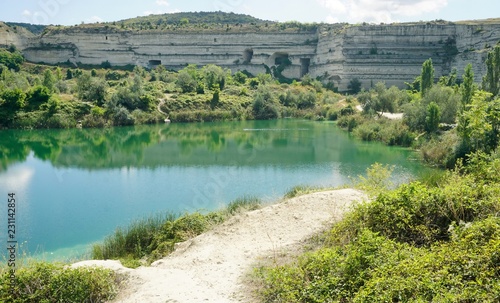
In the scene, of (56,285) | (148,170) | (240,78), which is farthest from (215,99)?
(56,285)

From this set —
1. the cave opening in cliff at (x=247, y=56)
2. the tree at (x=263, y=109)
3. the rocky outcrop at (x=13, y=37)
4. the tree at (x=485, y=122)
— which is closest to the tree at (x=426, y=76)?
the tree at (x=263, y=109)

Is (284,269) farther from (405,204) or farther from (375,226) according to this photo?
(405,204)

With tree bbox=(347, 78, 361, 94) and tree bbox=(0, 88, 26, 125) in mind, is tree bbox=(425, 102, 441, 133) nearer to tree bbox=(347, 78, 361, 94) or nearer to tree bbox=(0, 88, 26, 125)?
tree bbox=(347, 78, 361, 94)

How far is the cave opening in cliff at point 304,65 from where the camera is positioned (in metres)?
53.4

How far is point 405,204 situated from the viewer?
6.32 metres

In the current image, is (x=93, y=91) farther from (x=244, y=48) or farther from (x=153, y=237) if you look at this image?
(x=153, y=237)

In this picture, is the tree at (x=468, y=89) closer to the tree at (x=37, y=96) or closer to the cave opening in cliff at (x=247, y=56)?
the tree at (x=37, y=96)

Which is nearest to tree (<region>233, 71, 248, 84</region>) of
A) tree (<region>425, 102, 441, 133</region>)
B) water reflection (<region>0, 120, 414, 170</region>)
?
water reflection (<region>0, 120, 414, 170</region>)

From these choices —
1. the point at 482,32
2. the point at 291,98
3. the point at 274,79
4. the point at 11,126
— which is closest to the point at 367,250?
the point at 11,126

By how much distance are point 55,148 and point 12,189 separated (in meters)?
9.56

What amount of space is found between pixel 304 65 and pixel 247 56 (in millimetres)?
7117

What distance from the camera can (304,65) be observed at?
54000 mm

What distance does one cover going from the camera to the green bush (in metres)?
5.54

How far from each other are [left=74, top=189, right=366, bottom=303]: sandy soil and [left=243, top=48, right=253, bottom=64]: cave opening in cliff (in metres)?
45.6
